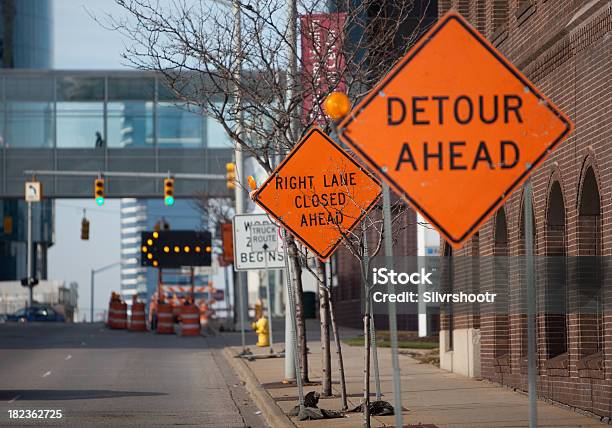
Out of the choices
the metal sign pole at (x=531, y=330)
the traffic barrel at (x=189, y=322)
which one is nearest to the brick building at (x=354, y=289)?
the traffic barrel at (x=189, y=322)

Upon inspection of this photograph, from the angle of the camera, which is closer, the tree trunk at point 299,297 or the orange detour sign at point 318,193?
the orange detour sign at point 318,193

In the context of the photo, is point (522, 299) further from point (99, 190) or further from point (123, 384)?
point (99, 190)

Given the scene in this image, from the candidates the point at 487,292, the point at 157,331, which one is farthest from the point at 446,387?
the point at 157,331

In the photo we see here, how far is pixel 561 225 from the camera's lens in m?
17.8

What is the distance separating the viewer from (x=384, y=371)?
81.1ft

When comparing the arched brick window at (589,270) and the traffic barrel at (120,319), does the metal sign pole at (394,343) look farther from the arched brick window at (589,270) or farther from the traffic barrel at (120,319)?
the traffic barrel at (120,319)

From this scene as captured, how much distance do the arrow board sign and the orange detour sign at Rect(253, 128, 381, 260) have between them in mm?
11940

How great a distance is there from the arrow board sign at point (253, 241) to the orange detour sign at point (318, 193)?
1194 cm

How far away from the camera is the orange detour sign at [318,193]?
590 inches

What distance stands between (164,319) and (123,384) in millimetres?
24318

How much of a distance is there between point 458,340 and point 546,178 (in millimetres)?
6164

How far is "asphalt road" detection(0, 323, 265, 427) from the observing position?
17.3 metres

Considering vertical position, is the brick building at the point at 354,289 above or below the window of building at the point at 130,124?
below

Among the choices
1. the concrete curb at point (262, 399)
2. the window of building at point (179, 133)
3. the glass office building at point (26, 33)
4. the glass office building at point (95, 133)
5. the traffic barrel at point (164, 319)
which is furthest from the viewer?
the glass office building at point (26, 33)
